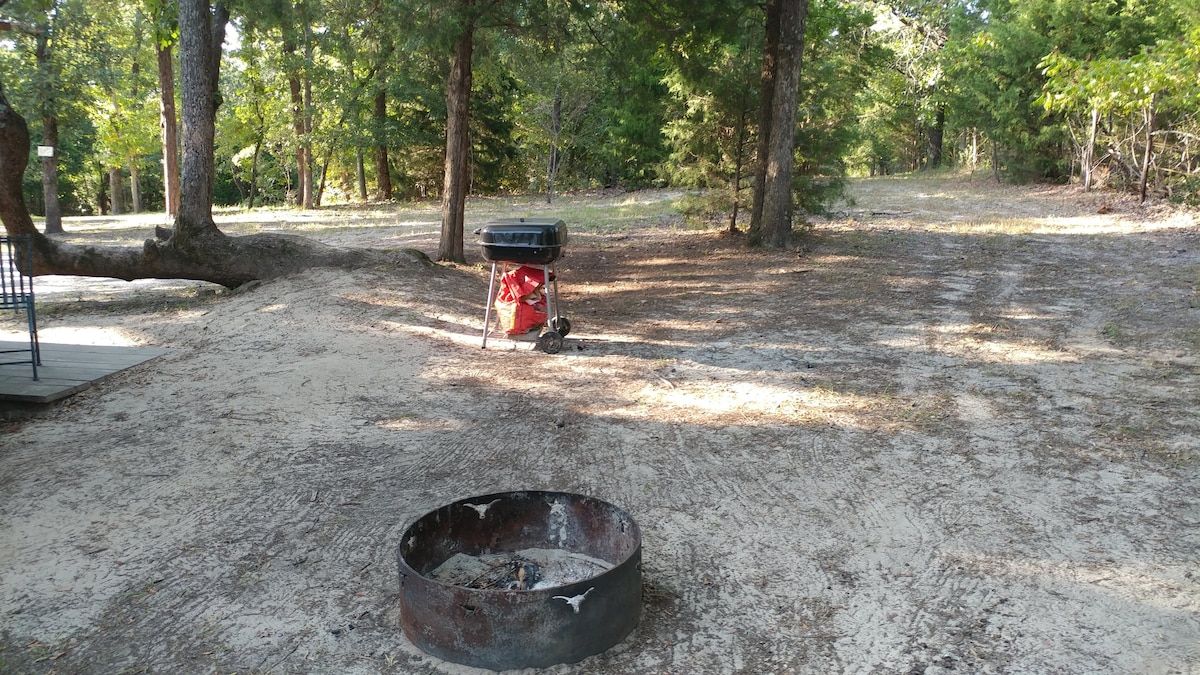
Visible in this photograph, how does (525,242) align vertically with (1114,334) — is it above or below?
above

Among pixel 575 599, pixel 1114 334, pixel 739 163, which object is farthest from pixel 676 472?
pixel 739 163

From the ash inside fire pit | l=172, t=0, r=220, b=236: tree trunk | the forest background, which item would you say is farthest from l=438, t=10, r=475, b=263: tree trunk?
the ash inside fire pit

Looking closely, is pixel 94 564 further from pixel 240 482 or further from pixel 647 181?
pixel 647 181

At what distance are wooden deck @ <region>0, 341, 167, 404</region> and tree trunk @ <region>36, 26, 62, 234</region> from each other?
1267cm

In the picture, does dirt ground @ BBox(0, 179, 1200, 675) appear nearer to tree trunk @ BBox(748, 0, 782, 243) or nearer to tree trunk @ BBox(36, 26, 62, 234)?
tree trunk @ BBox(748, 0, 782, 243)

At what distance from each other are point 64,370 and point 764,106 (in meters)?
9.34

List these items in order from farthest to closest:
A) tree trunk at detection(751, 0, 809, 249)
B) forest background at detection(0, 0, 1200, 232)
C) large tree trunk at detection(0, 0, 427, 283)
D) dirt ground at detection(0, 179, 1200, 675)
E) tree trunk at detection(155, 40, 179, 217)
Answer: tree trunk at detection(155, 40, 179, 217) → forest background at detection(0, 0, 1200, 232) → tree trunk at detection(751, 0, 809, 249) → large tree trunk at detection(0, 0, 427, 283) → dirt ground at detection(0, 179, 1200, 675)

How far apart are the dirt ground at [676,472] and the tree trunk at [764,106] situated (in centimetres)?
370

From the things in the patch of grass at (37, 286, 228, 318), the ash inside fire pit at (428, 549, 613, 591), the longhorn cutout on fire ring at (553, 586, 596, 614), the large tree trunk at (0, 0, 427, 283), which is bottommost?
the ash inside fire pit at (428, 549, 613, 591)

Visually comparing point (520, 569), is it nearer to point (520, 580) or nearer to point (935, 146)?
point (520, 580)

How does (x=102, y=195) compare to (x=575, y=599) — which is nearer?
(x=575, y=599)

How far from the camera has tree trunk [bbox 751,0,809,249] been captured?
10875 millimetres

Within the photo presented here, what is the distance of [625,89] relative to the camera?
484 inches

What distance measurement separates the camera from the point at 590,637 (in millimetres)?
2820
